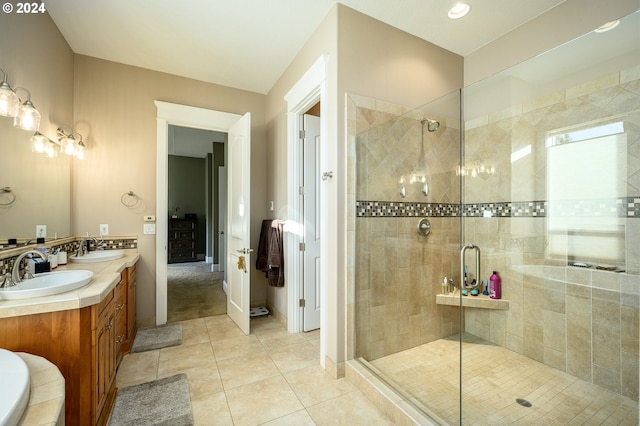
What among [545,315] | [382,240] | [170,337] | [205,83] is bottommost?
[170,337]

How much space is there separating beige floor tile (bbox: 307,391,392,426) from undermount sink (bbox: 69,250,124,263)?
212 centimetres

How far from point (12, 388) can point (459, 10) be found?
307 cm

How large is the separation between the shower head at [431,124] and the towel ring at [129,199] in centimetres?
293

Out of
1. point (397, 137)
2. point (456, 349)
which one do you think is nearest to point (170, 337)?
point (456, 349)

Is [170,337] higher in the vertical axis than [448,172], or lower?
lower

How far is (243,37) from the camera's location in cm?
244

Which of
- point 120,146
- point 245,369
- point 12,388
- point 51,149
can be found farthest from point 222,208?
point 12,388

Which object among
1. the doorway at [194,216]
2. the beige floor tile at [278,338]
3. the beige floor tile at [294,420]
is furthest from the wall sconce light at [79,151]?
the beige floor tile at [294,420]

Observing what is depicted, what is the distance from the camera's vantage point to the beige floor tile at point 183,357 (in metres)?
2.17

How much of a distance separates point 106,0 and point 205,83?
1229 millimetres

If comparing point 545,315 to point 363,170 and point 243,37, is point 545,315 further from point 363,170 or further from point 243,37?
point 243,37

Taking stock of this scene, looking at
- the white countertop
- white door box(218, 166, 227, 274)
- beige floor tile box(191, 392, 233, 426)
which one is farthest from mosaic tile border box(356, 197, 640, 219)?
white door box(218, 166, 227, 274)

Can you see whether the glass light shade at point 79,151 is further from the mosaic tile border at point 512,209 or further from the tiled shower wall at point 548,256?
the tiled shower wall at point 548,256

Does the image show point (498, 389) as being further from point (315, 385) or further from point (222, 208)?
point (222, 208)
